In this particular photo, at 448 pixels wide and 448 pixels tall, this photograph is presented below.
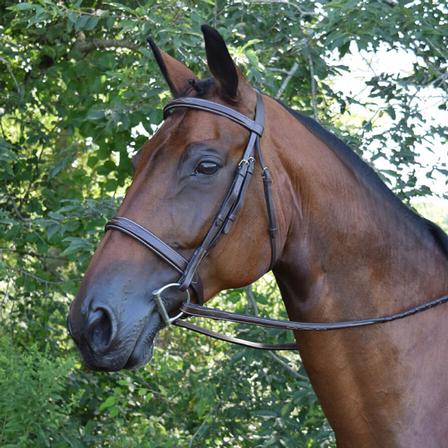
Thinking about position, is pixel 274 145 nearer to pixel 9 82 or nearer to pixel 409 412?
pixel 409 412

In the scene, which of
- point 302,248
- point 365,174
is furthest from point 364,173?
point 302,248

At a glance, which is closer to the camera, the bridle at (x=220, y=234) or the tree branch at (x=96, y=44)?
the bridle at (x=220, y=234)

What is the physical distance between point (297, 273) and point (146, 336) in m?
0.53

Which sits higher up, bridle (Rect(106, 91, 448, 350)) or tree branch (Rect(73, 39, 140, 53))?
tree branch (Rect(73, 39, 140, 53))

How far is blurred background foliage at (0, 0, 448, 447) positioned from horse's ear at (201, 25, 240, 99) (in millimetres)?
1517

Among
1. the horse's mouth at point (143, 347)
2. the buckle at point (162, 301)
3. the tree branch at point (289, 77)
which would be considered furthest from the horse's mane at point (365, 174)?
the tree branch at point (289, 77)

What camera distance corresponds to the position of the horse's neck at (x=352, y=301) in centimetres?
250

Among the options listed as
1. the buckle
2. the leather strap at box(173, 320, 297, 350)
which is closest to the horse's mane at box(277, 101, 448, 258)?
the leather strap at box(173, 320, 297, 350)

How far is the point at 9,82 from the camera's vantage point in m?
6.14

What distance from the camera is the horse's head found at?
7.20 feet

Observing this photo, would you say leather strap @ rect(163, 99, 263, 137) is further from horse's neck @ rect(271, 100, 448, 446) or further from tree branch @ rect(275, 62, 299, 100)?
tree branch @ rect(275, 62, 299, 100)

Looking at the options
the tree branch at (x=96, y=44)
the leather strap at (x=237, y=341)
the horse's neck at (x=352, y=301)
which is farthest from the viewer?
the tree branch at (x=96, y=44)

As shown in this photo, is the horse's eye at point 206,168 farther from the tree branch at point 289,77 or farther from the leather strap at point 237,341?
the tree branch at point 289,77

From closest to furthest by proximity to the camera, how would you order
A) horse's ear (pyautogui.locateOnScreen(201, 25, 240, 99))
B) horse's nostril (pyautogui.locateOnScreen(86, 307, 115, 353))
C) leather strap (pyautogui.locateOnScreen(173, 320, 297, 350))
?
horse's nostril (pyautogui.locateOnScreen(86, 307, 115, 353))
horse's ear (pyautogui.locateOnScreen(201, 25, 240, 99))
leather strap (pyautogui.locateOnScreen(173, 320, 297, 350))
